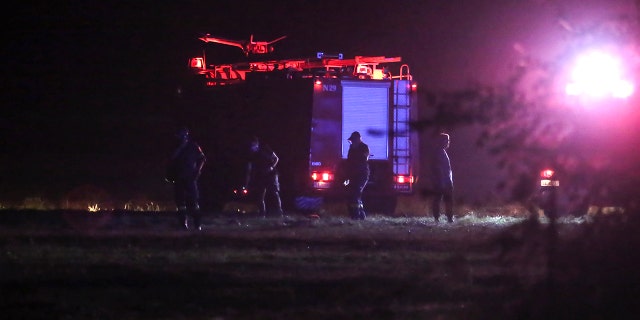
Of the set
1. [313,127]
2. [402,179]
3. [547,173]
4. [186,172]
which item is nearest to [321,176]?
[313,127]

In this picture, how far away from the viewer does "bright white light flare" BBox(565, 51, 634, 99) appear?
7379 millimetres

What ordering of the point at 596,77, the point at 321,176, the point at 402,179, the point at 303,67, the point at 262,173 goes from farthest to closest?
the point at 303,67, the point at 402,179, the point at 321,176, the point at 262,173, the point at 596,77

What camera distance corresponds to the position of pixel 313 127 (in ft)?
66.3

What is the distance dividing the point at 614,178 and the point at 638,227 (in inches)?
15.3

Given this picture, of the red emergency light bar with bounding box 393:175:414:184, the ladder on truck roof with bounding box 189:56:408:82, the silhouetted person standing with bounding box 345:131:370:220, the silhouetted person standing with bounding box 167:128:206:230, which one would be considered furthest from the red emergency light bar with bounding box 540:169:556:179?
the ladder on truck roof with bounding box 189:56:408:82

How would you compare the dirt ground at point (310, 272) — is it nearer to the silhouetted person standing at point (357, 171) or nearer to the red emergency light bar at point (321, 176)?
the silhouetted person standing at point (357, 171)

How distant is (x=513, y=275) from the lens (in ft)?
25.7

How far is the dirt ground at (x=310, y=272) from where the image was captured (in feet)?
24.7

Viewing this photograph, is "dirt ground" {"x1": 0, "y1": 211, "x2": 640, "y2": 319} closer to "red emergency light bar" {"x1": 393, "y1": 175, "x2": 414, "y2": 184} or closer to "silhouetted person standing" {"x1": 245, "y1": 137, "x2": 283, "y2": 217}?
"silhouetted person standing" {"x1": 245, "y1": 137, "x2": 283, "y2": 217}

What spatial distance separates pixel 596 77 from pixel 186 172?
393 inches

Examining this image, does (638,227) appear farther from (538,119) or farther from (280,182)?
(280,182)

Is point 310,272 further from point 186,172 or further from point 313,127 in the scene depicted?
point 313,127

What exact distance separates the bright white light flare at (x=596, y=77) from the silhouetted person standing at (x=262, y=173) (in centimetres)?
1231

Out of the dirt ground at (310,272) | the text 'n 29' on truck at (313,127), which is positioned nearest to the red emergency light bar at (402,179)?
the text 'n 29' on truck at (313,127)
